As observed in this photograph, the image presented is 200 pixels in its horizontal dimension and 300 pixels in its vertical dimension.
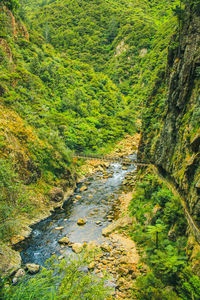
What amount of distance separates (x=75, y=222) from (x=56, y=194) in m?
4.21

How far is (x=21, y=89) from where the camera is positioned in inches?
1041

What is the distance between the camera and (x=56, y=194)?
64.9 feet

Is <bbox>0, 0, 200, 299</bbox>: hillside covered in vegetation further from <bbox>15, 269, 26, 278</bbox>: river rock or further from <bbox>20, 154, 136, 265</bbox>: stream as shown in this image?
<bbox>15, 269, 26, 278</bbox>: river rock

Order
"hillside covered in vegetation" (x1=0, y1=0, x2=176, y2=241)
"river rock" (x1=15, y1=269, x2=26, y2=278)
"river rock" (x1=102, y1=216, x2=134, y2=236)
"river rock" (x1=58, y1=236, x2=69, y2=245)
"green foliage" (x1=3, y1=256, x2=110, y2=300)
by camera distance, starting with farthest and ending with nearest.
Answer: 1. "hillside covered in vegetation" (x1=0, y1=0, x2=176, y2=241)
2. "river rock" (x1=102, y1=216, x2=134, y2=236)
3. "river rock" (x1=58, y1=236, x2=69, y2=245)
4. "river rock" (x1=15, y1=269, x2=26, y2=278)
5. "green foliage" (x1=3, y1=256, x2=110, y2=300)

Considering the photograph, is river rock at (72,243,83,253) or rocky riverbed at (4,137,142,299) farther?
river rock at (72,243,83,253)

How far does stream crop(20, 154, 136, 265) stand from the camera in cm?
1303

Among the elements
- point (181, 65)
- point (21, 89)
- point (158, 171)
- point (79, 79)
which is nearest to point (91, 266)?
point (158, 171)

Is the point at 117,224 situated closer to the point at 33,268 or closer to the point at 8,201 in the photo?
the point at 33,268

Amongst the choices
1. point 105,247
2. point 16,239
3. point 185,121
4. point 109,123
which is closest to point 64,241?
point 105,247

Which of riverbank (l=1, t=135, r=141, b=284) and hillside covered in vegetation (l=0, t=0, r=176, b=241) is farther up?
hillside covered in vegetation (l=0, t=0, r=176, b=241)

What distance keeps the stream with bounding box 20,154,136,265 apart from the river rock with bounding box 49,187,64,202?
878 millimetres

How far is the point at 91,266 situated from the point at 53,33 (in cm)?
8814

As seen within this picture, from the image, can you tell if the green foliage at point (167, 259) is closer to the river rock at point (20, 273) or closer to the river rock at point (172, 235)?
the river rock at point (172, 235)

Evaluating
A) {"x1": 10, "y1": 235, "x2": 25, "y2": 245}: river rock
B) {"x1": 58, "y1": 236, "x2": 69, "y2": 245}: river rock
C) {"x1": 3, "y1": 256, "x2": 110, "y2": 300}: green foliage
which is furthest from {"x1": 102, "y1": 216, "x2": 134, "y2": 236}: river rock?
{"x1": 3, "y1": 256, "x2": 110, "y2": 300}: green foliage
